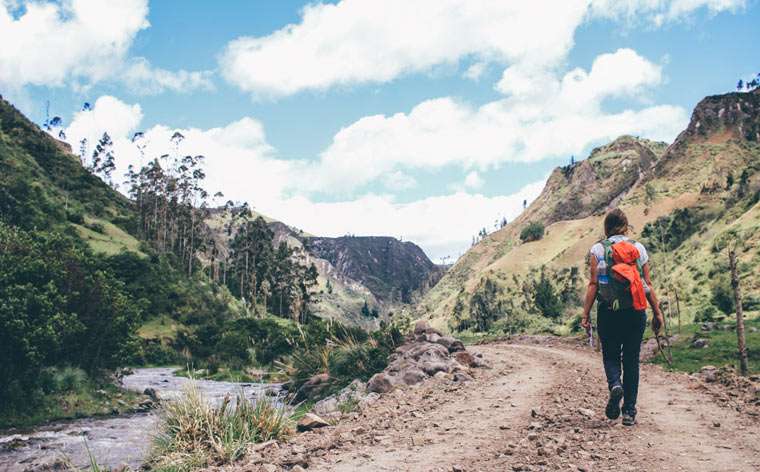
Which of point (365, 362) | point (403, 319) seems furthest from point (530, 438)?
point (403, 319)

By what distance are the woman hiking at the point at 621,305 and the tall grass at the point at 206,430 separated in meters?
5.15

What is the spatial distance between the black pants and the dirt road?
580 mm

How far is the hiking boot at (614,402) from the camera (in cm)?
721

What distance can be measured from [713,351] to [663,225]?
62698 mm

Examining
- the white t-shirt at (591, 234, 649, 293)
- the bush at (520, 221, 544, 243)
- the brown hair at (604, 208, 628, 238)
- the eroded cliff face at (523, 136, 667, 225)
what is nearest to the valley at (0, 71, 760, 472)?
the white t-shirt at (591, 234, 649, 293)

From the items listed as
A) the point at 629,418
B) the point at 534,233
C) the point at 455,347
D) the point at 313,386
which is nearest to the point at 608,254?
the point at 629,418

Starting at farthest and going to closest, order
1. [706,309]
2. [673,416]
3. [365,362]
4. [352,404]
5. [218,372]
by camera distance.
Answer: [218,372], [706,309], [365,362], [352,404], [673,416]

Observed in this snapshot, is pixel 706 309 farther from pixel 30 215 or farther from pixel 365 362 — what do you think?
pixel 30 215

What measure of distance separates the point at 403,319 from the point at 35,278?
65.6 ft

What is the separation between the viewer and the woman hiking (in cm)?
686

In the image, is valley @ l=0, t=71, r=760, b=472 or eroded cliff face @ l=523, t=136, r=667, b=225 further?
eroded cliff face @ l=523, t=136, r=667, b=225

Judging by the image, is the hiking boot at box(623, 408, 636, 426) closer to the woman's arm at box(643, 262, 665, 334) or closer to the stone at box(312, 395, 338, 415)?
the woman's arm at box(643, 262, 665, 334)

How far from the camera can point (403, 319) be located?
2312 cm

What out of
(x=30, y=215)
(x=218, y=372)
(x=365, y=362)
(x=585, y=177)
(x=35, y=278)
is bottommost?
(x=218, y=372)
